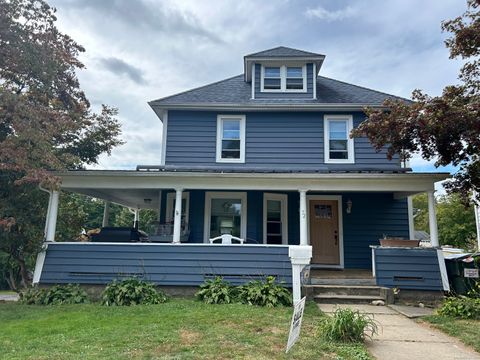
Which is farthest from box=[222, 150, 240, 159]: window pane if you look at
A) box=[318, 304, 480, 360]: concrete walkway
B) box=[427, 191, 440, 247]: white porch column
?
box=[318, 304, 480, 360]: concrete walkway

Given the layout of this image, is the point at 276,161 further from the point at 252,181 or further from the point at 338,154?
the point at 252,181

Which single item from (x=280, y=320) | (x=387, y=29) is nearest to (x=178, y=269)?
(x=280, y=320)

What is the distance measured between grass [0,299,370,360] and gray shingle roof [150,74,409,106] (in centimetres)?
610

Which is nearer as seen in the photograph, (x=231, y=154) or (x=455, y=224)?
(x=231, y=154)

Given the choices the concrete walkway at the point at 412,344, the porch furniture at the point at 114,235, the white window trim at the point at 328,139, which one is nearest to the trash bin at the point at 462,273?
the concrete walkway at the point at 412,344

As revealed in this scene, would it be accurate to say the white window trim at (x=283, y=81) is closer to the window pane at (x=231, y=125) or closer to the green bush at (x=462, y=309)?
the window pane at (x=231, y=125)

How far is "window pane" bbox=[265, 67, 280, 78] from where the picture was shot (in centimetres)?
1097

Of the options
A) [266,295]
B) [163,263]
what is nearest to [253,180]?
[266,295]

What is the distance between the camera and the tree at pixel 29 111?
23.9 feet

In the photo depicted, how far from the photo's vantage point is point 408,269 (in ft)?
25.2

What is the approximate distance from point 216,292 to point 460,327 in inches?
171

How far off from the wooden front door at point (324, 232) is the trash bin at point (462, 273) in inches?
110

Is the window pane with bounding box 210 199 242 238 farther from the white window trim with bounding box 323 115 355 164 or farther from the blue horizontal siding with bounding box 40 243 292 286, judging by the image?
the white window trim with bounding box 323 115 355 164

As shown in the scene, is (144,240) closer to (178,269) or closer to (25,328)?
(178,269)
